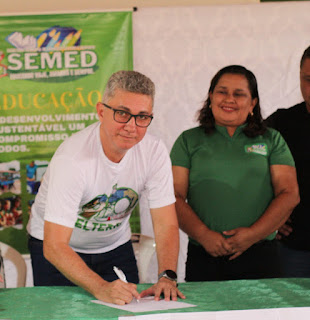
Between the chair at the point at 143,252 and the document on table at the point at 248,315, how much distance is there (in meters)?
1.08

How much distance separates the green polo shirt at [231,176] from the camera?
226cm

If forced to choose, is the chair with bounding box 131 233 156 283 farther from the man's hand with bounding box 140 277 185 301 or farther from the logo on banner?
the logo on banner

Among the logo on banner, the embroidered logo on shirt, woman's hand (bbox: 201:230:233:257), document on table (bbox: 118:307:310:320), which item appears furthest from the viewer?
the logo on banner

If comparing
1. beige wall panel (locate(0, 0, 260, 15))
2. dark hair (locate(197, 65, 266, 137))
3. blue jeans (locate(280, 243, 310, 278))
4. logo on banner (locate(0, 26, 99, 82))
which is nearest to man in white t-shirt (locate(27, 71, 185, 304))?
dark hair (locate(197, 65, 266, 137))

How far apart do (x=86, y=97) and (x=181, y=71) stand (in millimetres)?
610

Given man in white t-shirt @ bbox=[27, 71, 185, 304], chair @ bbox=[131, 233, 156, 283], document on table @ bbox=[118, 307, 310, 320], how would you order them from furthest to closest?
1. chair @ bbox=[131, 233, 156, 283]
2. man in white t-shirt @ bbox=[27, 71, 185, 304]
3. document on table @ bbox=[118, 307, 310, 320]

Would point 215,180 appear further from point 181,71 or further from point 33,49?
point 33,49

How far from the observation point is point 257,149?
7.57 ft

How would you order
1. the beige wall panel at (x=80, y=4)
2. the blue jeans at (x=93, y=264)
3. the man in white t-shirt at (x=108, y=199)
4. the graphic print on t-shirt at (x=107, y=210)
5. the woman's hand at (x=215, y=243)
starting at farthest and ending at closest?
the beige wall panel at (x=80, y=4) → the woman's hand at (x=215, y=243) → the blue jeans at (x=93, y=264) → the graphic print on t-shirt at (x=107, y=210) → the man in white t-shirt at (x=108, y=199)

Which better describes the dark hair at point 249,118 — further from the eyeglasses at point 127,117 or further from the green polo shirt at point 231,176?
the eyeglasses at point 127,117

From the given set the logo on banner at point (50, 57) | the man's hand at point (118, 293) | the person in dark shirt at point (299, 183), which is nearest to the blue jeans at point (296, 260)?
the person in dark shirt at point (299, 183)

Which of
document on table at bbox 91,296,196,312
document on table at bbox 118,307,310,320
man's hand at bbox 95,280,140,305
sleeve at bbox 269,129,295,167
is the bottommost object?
document on table at bbox 118,307,310,320

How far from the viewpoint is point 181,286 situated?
1.73 metres

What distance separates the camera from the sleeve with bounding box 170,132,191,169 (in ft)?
7.66
